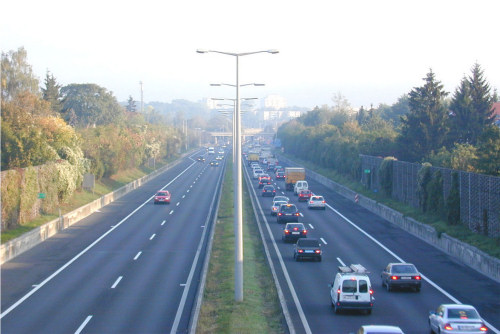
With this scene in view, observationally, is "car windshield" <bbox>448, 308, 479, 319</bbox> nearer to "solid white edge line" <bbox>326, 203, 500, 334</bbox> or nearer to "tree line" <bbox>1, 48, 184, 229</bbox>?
"solid white edge line" <bbox>326, 203, 500, 334</bbox>

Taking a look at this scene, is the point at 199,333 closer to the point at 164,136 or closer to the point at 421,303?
the point at 421,303

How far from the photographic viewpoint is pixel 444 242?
38.7m

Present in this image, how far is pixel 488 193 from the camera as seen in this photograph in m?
37.2

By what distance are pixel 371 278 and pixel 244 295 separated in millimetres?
7278

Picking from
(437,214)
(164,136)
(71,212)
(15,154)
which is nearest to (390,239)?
(437,214)

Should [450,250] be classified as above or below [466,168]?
below

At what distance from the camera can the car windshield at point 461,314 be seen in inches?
738

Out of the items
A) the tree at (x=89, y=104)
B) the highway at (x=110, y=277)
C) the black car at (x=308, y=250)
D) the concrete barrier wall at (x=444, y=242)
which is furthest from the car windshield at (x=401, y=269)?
the tree at (x=89, y=104)

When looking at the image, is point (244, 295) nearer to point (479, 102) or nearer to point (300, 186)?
point (300, 186)

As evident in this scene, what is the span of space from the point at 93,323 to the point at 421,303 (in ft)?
39.0

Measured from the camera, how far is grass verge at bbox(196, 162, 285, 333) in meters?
20.4

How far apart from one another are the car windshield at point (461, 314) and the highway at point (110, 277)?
25.8 feet

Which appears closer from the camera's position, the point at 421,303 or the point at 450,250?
the point at 421,303

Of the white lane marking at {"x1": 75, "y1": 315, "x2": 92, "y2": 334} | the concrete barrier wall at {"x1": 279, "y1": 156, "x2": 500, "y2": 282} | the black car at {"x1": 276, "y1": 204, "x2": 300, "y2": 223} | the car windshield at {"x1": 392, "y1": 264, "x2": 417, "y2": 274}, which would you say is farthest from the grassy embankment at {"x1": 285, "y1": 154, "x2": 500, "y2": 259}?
the white lane marking at {"x1": 75, "y1": 315, "x2": 92, "y2": 334}
